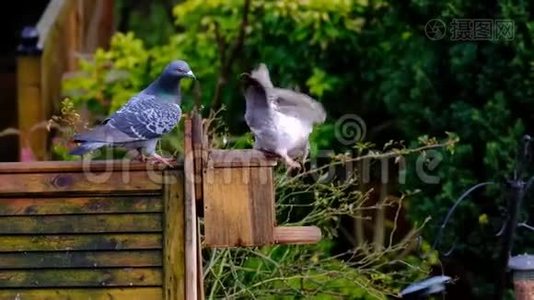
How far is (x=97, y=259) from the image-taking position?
3756mm

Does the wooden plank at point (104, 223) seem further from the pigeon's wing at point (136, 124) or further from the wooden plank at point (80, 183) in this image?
the pigeon's wing at point (136, 124)

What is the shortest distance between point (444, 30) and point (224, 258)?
67.4 inches

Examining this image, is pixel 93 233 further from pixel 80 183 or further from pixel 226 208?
pixel 226 208

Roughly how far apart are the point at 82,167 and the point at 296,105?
0.75 m

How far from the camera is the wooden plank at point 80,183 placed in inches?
148

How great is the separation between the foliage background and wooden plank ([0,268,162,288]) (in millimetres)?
1701

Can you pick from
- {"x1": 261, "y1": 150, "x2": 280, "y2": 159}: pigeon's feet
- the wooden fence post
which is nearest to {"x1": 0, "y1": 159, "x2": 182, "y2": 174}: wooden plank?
{"x1": 261, "y1": 150, "x2": 280, "y2": 159}: pigeon's feet

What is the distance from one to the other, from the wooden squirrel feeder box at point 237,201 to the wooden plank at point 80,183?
172mm

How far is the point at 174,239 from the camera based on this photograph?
147 inches

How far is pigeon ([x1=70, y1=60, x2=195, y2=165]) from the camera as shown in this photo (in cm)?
377

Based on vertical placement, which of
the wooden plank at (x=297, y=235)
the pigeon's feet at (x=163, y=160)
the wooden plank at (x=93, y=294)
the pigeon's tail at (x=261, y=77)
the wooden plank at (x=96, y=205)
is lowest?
the wooden plank at (x=93, y=294)

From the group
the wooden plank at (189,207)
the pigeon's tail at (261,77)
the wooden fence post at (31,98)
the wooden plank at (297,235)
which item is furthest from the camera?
the wooden fence post at (31,98)


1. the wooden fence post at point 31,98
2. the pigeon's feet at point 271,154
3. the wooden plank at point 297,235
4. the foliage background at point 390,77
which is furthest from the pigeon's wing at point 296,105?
the wooden fence post at point 31,98

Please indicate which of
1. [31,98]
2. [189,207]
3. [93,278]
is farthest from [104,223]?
[31,98]
